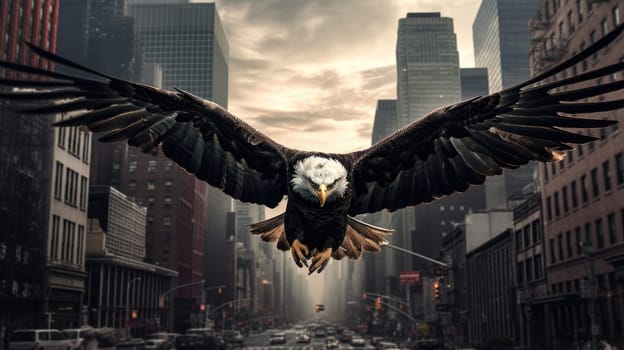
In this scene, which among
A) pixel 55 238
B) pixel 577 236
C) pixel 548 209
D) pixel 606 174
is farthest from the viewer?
pixel 55 238

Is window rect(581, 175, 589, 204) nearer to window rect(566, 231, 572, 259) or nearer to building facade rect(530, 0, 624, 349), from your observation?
building facade rect(530, 0, 624, 349)

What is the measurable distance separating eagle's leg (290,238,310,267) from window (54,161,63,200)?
74016 millimetres

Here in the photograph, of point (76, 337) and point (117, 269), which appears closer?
point (76, 337)

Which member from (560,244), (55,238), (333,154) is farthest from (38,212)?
(333,154)

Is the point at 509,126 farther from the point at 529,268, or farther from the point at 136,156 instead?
the point at 136,156

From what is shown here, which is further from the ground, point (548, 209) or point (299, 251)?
point (548, 209)

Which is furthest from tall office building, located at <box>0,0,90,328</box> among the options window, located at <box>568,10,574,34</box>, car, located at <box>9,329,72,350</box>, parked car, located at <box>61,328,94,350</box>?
window, located at <box>568,10,574,34</box>

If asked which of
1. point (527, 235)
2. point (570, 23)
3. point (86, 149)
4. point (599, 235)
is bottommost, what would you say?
point (599, 235)

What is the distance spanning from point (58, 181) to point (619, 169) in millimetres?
57238

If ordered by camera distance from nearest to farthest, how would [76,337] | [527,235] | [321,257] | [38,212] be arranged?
1. [321,257]
2. [76,337]
3. [38,212]
4. [527,235]

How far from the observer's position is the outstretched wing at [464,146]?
675cm

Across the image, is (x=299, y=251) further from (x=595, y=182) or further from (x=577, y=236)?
(x=577, y=236)

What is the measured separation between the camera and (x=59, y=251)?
77.3m

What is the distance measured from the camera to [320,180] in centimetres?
596
